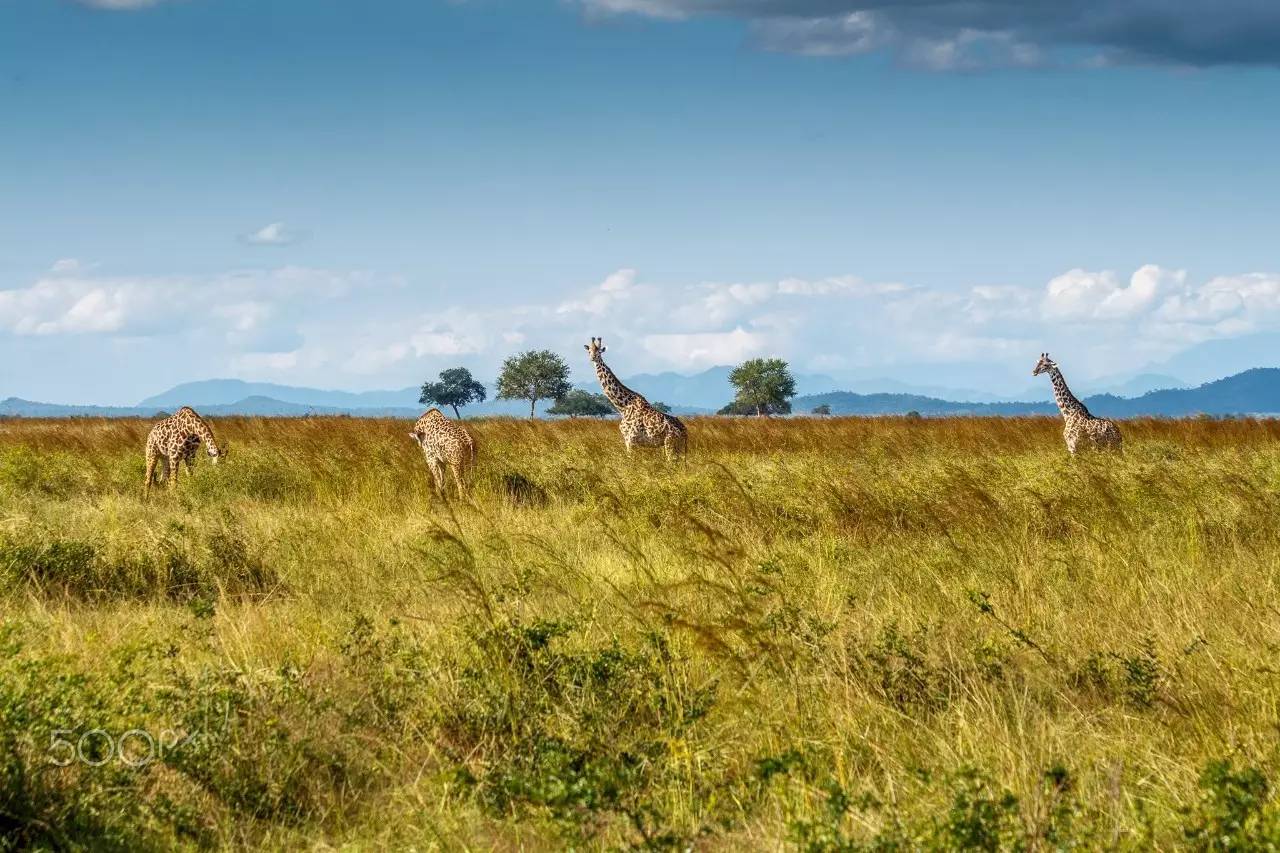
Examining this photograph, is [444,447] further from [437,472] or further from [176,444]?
[176,444]

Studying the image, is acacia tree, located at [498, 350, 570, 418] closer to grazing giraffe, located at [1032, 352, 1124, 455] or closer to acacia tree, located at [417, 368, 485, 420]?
acacia tree, located at [417, 368, 485, 420]

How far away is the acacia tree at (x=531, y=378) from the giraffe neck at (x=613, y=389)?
8180 centimetres

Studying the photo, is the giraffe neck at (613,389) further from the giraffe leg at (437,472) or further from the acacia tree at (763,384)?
the acacia tree at (763,384)

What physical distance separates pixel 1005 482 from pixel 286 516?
6936mm

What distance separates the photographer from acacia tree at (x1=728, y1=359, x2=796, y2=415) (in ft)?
358

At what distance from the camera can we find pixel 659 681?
4730mm

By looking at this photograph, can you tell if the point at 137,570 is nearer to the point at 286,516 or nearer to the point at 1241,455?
the point at 286,516

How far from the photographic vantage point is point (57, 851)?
3516 mm

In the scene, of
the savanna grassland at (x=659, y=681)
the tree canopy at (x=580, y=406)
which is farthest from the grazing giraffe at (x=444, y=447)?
the tree canopy at (x=580, y=406)

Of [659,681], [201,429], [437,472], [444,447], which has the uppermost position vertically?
[201,429]

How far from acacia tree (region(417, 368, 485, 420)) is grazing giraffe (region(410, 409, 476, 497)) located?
110800 mm

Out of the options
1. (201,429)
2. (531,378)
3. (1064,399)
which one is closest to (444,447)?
(201,429)

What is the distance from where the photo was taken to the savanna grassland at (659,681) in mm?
3590

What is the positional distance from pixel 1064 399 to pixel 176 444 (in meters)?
14.0
